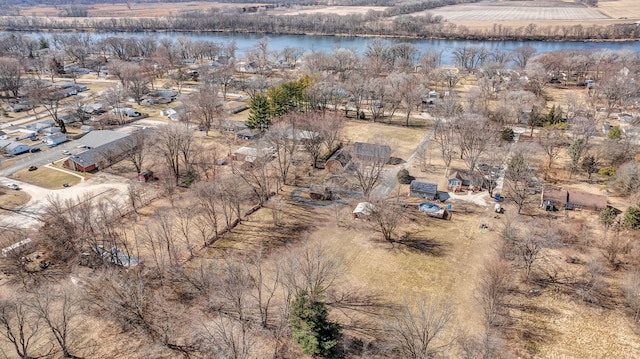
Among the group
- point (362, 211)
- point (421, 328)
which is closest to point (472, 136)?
point (362, 211)

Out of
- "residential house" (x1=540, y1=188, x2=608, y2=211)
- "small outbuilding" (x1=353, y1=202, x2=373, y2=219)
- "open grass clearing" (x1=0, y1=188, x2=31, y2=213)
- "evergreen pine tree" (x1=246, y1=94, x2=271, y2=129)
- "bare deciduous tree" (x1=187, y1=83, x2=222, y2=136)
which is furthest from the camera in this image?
"bare deciduous tree" (x1=187, y1=83, x2=222, y2=136)

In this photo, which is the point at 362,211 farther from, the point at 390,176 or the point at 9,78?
the point at 9,78

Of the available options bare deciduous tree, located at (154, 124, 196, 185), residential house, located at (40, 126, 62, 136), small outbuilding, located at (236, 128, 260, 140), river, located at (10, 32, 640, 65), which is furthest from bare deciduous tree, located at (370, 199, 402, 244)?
river, located at (10, 32, 640, 65)

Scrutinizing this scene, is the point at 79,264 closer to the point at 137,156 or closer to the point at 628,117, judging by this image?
the point at 137,156

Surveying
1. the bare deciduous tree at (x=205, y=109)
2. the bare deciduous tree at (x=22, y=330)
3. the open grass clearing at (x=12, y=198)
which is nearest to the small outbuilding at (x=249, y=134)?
the bare deciduous tree at (x=205, y=109)

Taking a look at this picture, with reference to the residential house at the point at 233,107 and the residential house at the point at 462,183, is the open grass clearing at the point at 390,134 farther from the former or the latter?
the residential house at the point at 233,107

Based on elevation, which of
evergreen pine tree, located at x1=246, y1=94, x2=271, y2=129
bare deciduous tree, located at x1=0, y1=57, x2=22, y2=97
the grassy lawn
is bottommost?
A: the grassy lawn

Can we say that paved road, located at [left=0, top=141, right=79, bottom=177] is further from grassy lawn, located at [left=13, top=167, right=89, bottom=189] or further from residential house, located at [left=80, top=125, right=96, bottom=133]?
residential house, located at [left=80, top=125, right=96, bottom=133]
